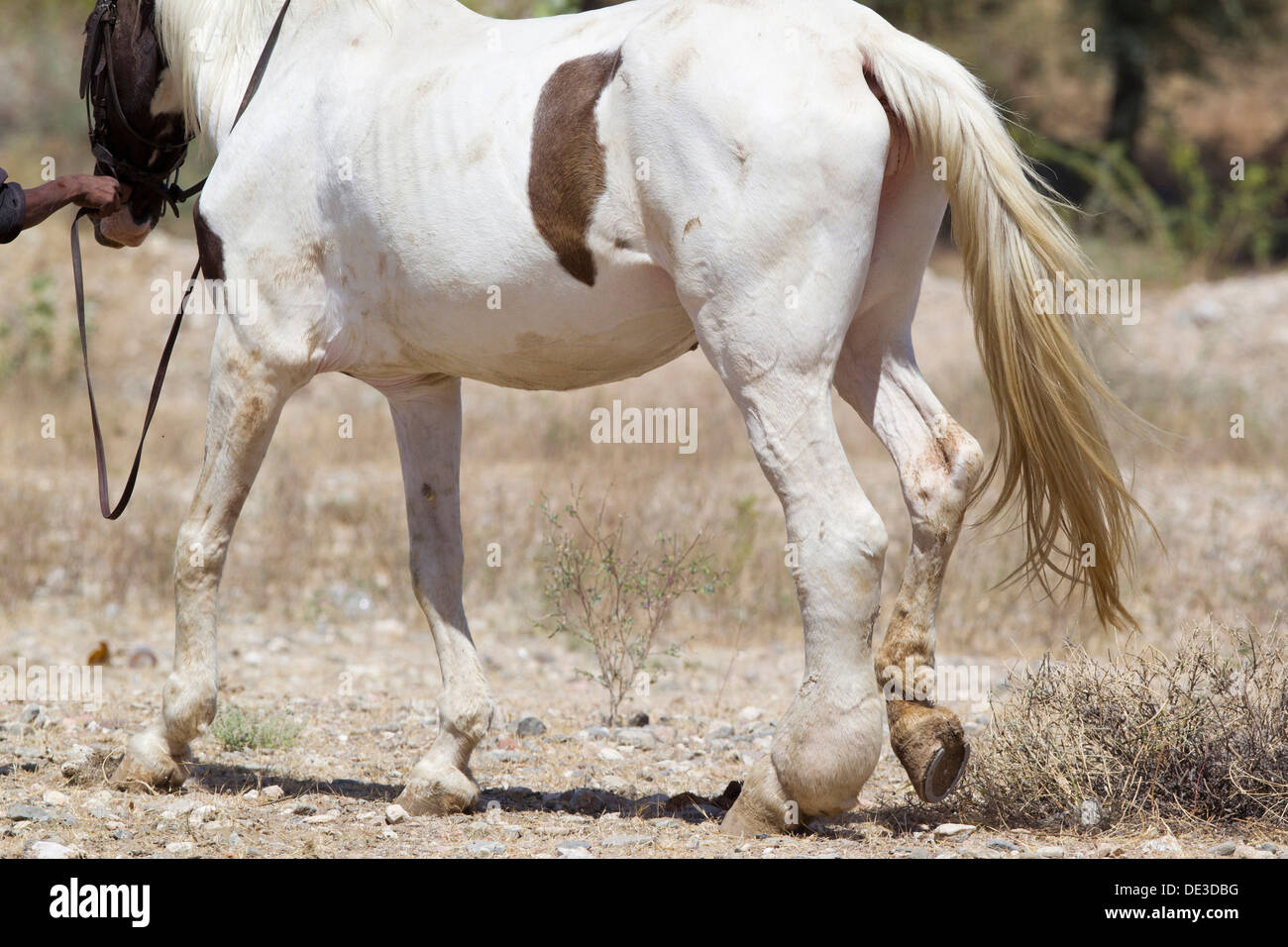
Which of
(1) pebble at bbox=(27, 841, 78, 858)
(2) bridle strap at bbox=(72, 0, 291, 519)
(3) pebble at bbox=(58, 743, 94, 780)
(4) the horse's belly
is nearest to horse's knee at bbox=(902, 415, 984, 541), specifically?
(4) the horse's belly

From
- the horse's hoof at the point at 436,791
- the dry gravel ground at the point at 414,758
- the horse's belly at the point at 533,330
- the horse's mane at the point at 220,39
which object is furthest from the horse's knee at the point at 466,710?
the horse's mane at the point at 220,39

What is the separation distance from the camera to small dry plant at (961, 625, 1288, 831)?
3846mm

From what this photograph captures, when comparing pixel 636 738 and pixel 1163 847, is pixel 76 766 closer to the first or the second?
pixel 636 738

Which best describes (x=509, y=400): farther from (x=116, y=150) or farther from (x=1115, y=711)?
(x=1115, y=711)

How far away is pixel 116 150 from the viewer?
4.88 m

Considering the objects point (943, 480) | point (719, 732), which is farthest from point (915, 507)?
point (719, 732)

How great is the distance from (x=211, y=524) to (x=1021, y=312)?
266 cm

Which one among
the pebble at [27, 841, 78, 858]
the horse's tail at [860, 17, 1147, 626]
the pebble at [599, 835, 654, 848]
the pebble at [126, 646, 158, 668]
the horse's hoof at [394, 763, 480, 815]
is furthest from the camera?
the pebble at [126, 646, 158, 668]

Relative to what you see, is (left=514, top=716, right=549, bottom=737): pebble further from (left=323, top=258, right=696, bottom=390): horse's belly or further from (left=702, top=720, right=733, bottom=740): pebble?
(left=323, top=258, right=696, bottom=390): horse's belly

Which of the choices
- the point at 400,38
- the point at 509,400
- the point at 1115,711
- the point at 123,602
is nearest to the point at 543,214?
the point at 400,38

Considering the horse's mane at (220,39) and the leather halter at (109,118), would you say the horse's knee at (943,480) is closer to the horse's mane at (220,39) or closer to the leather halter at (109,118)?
the horse's mane at (220,39)

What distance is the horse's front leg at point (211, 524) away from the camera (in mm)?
4336

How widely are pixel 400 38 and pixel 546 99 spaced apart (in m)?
0.82

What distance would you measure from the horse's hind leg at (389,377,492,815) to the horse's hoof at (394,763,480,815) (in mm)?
102
